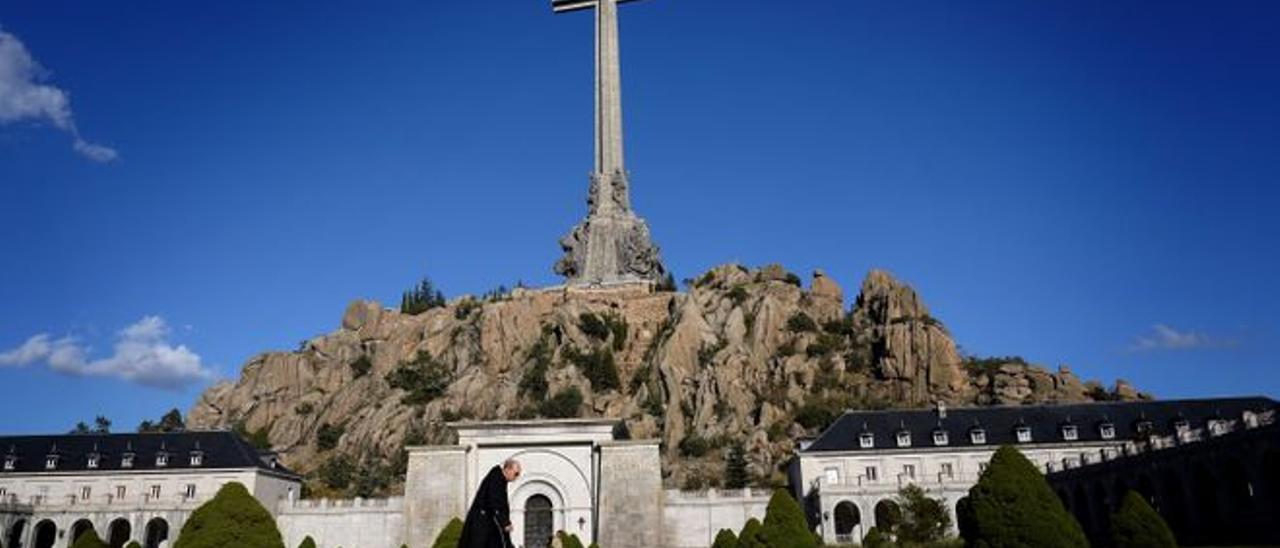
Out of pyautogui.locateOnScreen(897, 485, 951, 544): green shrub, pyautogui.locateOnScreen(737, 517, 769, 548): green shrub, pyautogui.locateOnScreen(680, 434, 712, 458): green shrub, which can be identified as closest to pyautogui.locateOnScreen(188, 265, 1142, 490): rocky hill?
pyautogui.locateOnScreen(680, 434, 712, 458): green shrub

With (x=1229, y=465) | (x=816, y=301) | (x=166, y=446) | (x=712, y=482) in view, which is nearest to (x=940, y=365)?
(x=816, y=301)

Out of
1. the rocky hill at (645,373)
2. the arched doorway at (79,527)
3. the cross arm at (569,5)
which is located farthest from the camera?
the cross arm at (569,5)

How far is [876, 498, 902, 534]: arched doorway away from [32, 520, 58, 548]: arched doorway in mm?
55406

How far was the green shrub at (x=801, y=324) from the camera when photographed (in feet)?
319

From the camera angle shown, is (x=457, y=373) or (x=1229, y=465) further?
(x=457, y=373)

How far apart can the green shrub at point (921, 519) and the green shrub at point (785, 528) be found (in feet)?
69.8

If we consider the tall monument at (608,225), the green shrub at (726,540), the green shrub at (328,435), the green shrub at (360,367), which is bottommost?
the green shrub at (726,540)

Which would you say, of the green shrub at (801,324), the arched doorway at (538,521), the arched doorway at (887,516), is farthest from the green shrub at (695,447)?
the arched doorway at (538,521)

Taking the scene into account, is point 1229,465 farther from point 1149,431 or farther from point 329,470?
point 329,470

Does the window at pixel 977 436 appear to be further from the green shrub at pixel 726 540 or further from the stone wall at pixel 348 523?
the stone wall at pixel 348 523

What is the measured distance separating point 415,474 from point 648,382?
121 ft

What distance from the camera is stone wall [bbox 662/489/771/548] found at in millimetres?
57531

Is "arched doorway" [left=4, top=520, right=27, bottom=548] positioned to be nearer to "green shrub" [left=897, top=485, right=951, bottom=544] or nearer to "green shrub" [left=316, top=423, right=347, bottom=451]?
"green shrub" [left=316, top=423, right=347, bottom=451]

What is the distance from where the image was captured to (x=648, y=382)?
90.9m
